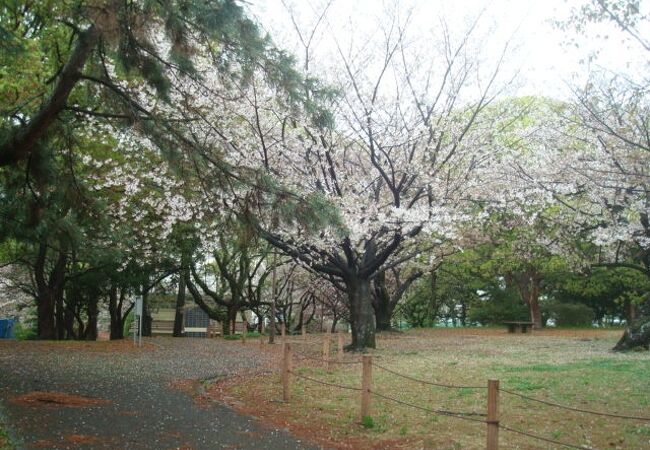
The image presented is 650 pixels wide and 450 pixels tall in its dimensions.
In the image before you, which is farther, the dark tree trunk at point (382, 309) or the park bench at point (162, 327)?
the park bench at point (162, 327)

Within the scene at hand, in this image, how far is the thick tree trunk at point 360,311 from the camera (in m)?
17.8

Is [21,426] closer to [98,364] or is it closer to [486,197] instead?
[98,364]

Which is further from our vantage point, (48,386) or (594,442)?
(48,386)

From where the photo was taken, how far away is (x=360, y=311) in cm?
1803

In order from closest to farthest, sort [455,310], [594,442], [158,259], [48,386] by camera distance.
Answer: [594,442] < [48,386] < [158,259] < [455,310]

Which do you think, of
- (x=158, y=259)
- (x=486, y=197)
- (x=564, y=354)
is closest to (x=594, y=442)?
(x=564, y=354)

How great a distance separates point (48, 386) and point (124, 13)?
253 inches

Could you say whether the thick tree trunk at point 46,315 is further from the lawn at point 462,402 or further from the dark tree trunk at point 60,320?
the lawn at point 462,402

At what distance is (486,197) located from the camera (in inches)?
727

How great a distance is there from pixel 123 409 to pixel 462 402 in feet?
15.9

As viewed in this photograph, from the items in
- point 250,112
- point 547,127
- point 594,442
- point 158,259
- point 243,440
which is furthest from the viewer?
point 158,259

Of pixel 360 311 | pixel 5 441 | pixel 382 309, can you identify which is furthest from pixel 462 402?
pixel 382 309

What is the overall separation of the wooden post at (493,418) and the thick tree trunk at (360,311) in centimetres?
1182

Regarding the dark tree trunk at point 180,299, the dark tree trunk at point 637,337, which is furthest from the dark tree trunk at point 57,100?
the dark tree trunk at point 180,299
